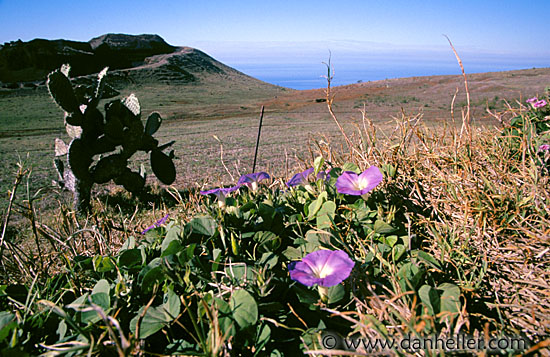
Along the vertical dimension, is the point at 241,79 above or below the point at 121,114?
above

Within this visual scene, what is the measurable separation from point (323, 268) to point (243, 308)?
0.16 m

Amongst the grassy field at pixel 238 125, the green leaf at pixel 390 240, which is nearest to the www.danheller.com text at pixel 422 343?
the green leaf at pixel 390 240

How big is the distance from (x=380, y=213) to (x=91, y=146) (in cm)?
249

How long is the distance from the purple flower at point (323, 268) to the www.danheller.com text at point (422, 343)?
82 mm

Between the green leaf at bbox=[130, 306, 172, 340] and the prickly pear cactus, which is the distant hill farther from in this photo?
the green leaf at bbox=[130, 306, 172, 340]

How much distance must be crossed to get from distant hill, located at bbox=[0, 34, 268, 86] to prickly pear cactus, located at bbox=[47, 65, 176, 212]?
10.3 m

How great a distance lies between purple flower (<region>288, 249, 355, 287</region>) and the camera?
0.55m

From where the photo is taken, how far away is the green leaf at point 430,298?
531 mm

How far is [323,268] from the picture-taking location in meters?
0.61

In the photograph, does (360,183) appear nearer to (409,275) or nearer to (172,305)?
(409,275)

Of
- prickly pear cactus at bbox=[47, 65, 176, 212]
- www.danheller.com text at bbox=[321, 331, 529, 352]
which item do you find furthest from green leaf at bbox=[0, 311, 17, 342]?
prickly pear cactus at bbox=[47, 65, 176, 212]

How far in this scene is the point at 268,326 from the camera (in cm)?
55

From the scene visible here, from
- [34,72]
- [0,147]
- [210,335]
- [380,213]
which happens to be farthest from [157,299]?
[34,72]

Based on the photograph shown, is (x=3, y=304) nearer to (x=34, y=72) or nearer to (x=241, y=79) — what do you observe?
(x=34, y=72)
